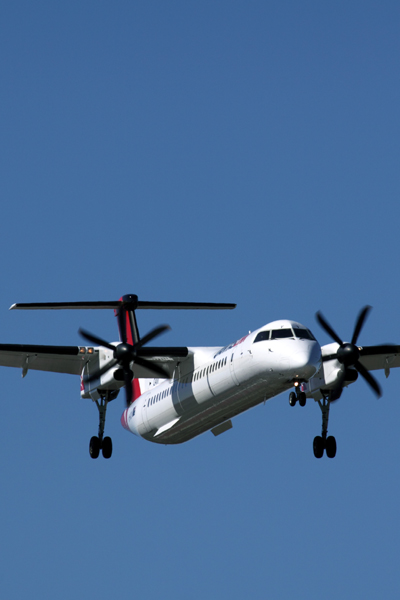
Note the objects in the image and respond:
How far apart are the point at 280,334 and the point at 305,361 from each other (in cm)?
134

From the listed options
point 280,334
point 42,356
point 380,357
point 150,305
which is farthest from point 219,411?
point 380,357

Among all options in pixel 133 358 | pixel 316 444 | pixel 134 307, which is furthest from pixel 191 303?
pixel 316 444

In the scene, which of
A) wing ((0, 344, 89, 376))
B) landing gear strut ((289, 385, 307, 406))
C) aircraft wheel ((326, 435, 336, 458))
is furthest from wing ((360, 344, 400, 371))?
wing ((0, 344, 89, 376))

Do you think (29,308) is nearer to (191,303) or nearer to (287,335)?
Answer: (191,303)

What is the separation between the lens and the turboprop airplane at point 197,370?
28234mm

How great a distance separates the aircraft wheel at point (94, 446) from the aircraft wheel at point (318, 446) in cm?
788

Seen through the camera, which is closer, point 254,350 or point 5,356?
point 254,350

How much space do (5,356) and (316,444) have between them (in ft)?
37.3

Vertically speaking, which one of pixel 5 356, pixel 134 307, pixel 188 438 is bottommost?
pixel 188 438

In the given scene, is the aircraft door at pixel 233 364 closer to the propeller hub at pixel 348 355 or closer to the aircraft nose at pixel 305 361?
the aircraft nose at pixel 305 361

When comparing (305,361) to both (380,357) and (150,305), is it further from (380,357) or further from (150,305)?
(150,305)

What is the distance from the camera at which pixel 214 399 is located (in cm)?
3028

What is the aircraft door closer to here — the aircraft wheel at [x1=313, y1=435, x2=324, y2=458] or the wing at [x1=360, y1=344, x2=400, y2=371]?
the wing at [x1=360, y1=344, x2=400, y2=371]

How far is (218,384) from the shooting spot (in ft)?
97.8
